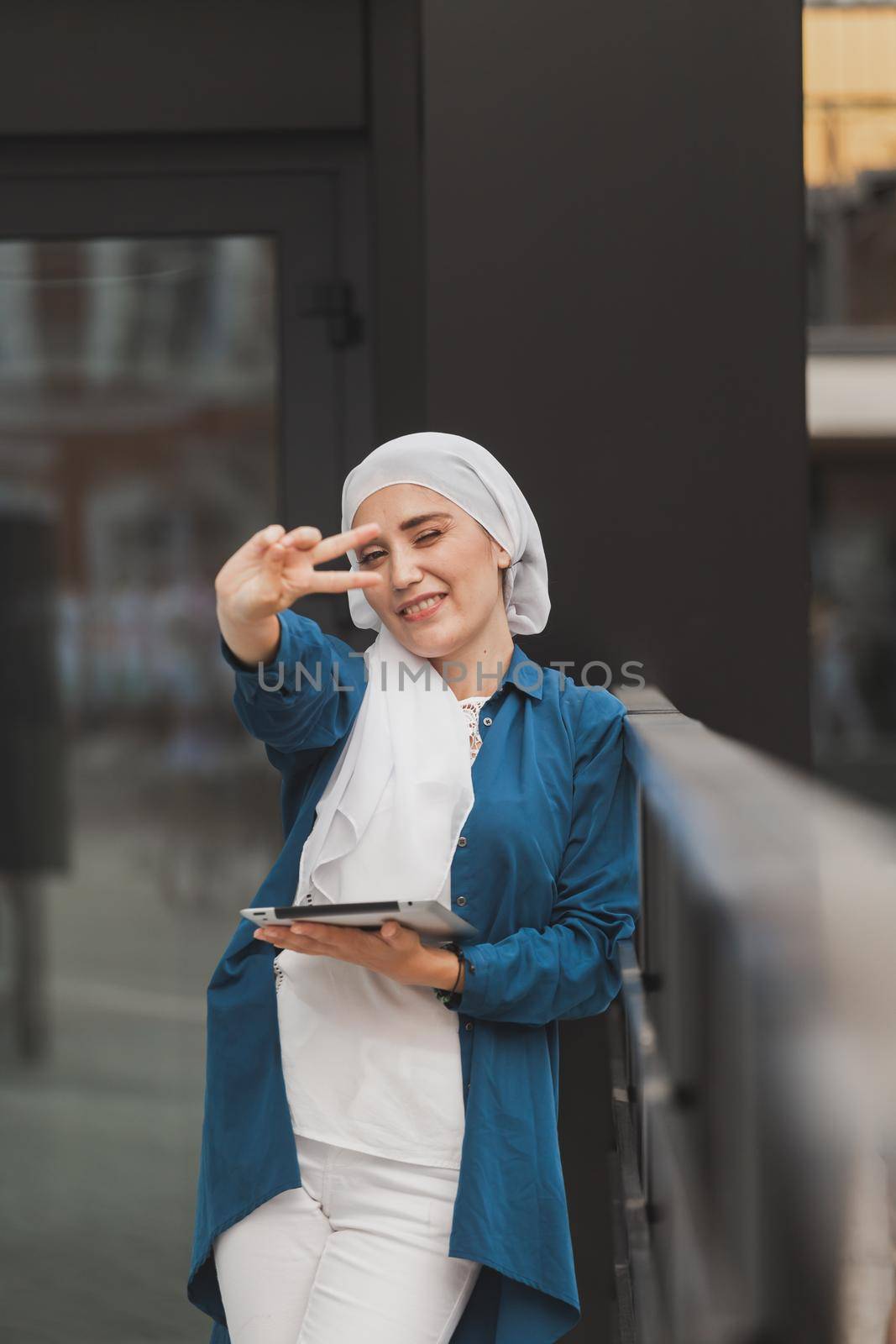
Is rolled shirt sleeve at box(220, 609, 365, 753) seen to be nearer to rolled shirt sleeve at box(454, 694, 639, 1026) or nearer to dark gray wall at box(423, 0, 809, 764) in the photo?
rolled shirt sleeve at box(454, 694, 639, 1026)

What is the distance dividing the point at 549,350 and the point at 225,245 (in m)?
0.79

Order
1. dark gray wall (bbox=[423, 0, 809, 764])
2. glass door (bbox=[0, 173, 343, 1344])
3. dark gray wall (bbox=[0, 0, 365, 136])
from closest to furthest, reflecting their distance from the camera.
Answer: dark gray wall (bbox=[423, 0, 809, 764]), dark gray wall (bbox=[0, 0, 365, 136]), glass door (bbox=[0, 173, 343, 1344])

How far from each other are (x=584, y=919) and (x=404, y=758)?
0.80 feet

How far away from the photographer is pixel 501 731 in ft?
5.02

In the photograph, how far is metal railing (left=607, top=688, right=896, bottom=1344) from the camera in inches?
22.0

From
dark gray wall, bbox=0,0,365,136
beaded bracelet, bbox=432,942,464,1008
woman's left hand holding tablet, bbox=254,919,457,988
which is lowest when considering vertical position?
beaded bracelet, bbox=432,942,464,1008

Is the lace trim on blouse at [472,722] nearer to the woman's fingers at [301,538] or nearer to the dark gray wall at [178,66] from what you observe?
the woman's fingers at [301,538]

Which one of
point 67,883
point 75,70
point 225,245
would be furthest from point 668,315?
point 67,883

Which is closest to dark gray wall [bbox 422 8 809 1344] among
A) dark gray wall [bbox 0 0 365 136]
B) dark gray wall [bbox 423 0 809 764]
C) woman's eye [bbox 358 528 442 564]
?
dark gray wall [bbox 423 0 809 764]

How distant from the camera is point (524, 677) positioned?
1567 mm

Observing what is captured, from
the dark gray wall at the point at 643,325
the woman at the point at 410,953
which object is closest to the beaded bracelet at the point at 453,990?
the woman at the point at 410,953

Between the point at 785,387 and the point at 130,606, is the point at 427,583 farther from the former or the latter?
the point at 130,606

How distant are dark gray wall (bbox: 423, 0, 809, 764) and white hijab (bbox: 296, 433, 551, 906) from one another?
695 millimetres

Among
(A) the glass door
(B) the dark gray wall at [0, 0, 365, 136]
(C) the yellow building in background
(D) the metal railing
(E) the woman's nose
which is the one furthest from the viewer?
(C) the yellow building in background
